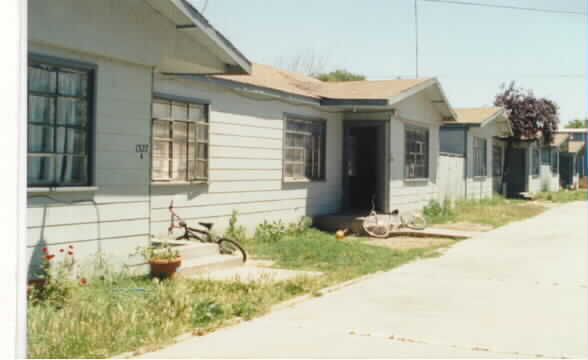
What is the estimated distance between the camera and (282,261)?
1006cm

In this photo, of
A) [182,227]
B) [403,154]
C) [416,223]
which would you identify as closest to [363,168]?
[403,154]

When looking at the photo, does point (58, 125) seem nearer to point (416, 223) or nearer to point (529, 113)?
point (416, 223)

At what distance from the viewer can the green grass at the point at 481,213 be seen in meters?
17.2

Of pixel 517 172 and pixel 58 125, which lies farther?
pixel 517 172

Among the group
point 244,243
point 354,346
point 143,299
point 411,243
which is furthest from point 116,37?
point 411,243

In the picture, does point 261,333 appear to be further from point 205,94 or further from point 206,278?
point 205,94

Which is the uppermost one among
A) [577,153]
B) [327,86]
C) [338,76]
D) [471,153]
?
[338,76]

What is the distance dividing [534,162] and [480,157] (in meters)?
8.01

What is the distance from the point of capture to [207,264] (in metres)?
8.88

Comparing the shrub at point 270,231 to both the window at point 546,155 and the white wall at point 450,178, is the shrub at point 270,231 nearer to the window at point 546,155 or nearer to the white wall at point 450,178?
the white wall at point 450,178

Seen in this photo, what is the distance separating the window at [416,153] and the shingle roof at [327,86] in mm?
1482

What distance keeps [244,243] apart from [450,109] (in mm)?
8887

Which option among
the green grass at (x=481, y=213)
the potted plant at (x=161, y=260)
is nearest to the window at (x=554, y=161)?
the green grass at (x=481, y=213)

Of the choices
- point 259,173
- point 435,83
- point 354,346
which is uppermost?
point 435,83
